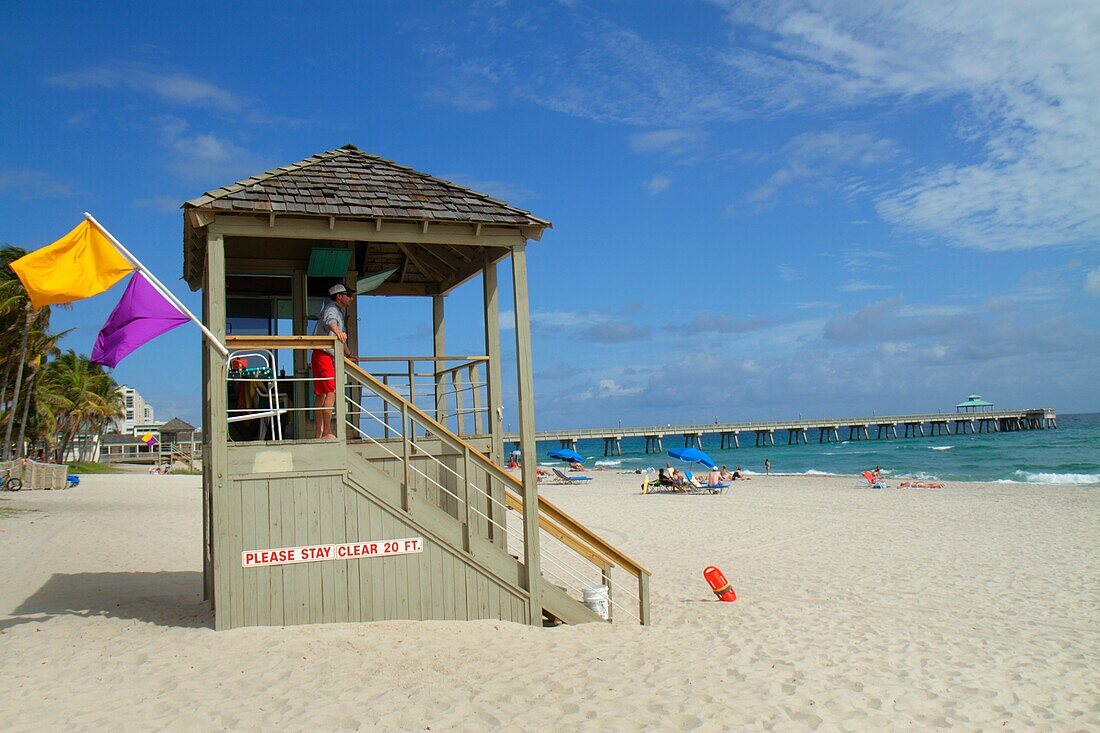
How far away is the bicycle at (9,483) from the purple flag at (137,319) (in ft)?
91.5

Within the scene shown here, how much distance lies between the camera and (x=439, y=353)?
35.1 ft

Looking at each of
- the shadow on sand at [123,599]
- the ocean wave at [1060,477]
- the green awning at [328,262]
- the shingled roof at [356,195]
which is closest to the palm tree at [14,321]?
the shadow on sand at [123,599]

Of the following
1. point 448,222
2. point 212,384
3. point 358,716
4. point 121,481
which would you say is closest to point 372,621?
point 358,716

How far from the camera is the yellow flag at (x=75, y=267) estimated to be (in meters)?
7.02

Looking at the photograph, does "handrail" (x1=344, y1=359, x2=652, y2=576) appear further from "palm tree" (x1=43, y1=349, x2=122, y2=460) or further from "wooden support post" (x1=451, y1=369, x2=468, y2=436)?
"palm tree" (x1=43, y1=349, x2=122, y2=460)

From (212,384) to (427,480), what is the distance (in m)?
2.35

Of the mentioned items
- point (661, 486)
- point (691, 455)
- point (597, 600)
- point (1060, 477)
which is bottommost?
point (1060, 477)

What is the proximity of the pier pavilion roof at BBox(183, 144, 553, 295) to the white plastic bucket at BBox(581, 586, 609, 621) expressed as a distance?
12.4 feet

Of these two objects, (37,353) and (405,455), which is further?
(37,353)

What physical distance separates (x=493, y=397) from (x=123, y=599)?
4.88 metres

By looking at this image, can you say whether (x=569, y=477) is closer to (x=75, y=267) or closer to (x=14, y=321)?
(x=14, y=321)

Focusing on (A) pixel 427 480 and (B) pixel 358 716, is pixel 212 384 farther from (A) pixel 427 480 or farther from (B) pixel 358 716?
(B) pixel 358 716

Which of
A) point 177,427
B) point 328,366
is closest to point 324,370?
point 328,366

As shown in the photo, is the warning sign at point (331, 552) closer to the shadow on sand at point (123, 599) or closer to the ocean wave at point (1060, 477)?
the shadow on sand at point (123, 599)
